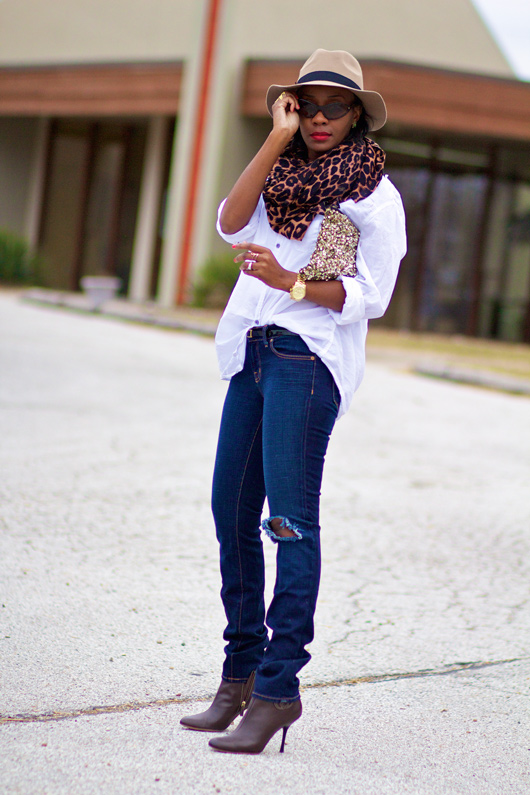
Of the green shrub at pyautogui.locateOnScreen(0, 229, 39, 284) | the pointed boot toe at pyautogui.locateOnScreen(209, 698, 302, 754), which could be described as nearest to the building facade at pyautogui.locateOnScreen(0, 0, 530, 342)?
the green shrub at pyautogui.locateOnScreen(0, 229, 39, 284)

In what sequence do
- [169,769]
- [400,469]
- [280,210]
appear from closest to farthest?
[169,769], [280,210], [400,469]

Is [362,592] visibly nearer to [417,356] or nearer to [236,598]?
[236,598]

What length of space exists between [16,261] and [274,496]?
823 inches

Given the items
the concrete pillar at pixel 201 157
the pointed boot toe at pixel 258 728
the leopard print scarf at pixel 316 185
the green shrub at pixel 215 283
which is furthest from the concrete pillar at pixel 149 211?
the pointed boot toe at pixel 258 728

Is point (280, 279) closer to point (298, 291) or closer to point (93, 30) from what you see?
point (298, 291)

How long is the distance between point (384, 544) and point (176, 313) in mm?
13352

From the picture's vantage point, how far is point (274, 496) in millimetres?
2488

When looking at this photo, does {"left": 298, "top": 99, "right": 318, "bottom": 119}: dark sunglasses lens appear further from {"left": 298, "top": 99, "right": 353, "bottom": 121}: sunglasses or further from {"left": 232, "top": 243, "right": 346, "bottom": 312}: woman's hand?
{"left": 232, "top": 243, "right": 346, "bottom": 312}: woman's hand

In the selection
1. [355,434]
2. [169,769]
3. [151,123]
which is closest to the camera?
[169,769]

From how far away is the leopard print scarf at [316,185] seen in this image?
249 centimetres

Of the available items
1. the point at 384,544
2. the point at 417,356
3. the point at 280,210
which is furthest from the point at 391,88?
the point at 280,210

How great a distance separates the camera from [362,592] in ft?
13.0

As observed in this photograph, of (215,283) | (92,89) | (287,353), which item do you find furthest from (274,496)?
(92,89)

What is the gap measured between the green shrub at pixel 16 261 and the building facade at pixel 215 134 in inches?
29.2
